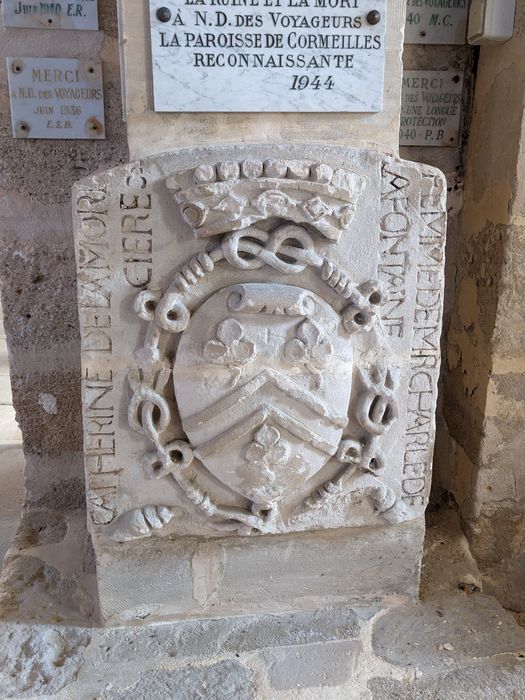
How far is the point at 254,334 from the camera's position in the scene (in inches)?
56.2

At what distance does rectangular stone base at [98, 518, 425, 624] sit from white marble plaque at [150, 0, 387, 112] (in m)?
1.04

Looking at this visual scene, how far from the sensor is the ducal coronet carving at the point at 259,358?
1374mm

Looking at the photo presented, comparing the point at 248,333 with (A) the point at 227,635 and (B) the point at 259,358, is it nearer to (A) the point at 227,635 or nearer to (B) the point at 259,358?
(B) the point at 259,358

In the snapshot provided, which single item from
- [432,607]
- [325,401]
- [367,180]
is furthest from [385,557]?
[367,180]

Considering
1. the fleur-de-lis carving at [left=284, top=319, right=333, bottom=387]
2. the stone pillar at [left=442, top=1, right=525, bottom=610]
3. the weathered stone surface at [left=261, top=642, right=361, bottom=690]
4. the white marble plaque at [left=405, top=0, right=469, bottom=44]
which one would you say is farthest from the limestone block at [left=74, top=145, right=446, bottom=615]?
the white marble plaque at [left=405, top=0, right=469, bottom=44]

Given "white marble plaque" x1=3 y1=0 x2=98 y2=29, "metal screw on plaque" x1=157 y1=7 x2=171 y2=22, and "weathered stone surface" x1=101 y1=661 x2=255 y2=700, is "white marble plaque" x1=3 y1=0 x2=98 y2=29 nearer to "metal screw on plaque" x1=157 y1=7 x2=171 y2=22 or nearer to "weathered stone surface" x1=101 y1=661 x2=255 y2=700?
"metal screw on plaque" x1=157 y1=7 x2=171 y2=22

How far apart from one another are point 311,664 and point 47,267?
52.8 inches

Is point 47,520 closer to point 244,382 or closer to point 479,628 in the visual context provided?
point 244,382

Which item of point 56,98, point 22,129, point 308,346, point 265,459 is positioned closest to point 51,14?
point 56,98

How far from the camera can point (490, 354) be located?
1832 millimetres

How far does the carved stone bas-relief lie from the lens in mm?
1384

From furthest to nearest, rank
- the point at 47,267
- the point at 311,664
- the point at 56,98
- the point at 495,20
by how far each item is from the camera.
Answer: the point at 47,267
the point at 56,98
the point at 495,20
the point at 311,664

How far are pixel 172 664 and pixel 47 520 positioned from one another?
763 millimetres

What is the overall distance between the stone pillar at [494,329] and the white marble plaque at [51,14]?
116 cm
